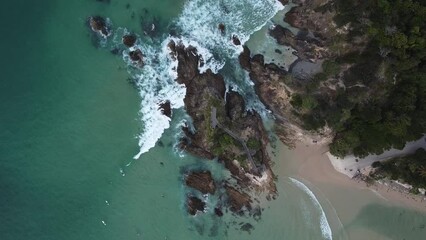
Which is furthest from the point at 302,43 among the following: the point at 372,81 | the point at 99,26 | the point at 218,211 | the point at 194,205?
the point at 99,26

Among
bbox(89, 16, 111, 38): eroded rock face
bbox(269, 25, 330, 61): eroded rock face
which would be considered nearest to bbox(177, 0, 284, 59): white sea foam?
bbox(269, 25, 330, 61): eroded rock face

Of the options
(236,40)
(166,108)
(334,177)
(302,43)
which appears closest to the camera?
(302,43)

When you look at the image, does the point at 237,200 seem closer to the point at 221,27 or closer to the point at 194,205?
the point at 194,205

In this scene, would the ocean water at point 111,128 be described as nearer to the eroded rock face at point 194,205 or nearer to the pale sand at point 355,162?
the eroded rock face at point 194,205

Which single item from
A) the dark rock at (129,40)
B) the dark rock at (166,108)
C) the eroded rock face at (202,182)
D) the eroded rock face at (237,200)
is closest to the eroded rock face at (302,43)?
the dark rock at (166,108)

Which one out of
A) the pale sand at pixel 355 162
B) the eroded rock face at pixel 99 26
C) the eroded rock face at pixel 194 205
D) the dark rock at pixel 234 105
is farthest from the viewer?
the eroded rock face at pixel 194 205

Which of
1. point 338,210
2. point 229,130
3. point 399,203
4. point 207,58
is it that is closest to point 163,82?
point 207,58
